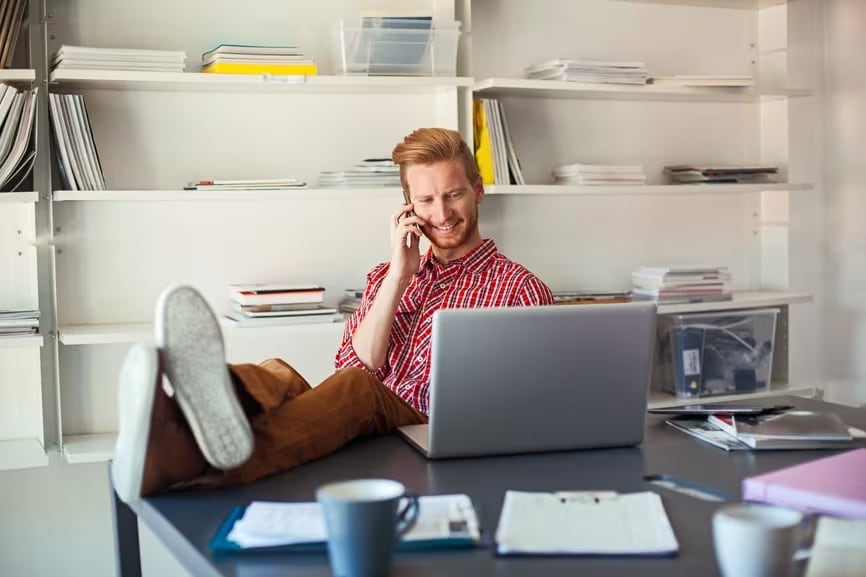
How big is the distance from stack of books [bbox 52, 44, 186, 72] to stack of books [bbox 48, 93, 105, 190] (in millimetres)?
97

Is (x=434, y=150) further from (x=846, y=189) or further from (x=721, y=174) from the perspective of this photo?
(x=846, y=189)

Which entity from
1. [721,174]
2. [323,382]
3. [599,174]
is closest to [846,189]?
[721,174]

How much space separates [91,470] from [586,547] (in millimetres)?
2229

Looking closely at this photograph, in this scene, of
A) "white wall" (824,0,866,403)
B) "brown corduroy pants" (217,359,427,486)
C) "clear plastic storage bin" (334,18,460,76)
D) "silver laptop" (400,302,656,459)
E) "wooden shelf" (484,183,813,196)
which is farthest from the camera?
"white wall" (824,0,866,403)

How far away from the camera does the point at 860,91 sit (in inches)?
149

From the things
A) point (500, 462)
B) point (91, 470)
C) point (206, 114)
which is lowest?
point (91, 470)

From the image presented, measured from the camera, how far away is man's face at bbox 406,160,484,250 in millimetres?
2438

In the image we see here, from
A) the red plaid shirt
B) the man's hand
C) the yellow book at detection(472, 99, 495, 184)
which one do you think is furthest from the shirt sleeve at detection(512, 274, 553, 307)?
the yellow book at detection(472, 99, 495, 184)

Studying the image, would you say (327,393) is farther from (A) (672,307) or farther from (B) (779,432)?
(A) (672,307)

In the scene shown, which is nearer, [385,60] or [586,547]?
[586,547]

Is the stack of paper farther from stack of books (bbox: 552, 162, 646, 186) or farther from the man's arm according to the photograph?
stack of books (bbox: 552, 162, 646, 186)

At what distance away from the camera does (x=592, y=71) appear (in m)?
3.25

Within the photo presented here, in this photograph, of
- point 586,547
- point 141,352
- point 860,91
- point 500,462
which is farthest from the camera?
point 860,91

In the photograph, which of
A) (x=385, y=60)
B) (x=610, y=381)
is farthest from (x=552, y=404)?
(x=385, y=60)
